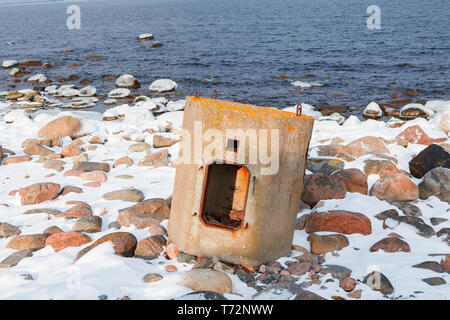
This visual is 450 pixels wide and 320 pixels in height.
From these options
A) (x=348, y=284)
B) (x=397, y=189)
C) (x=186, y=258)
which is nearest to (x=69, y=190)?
(x=186, y=258)

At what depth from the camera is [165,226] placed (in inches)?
170

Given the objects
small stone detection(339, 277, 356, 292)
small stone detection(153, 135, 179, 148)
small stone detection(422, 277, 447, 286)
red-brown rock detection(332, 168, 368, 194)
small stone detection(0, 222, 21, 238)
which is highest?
red-brown rock detection(332, 168, 368, 194)

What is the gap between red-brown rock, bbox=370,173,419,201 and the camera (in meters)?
4.98

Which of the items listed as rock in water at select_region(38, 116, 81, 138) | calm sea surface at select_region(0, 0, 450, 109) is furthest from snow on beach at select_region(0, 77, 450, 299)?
calm sea surface at select_region(0, 0, 450, 109)

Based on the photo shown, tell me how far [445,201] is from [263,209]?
8.98 ft

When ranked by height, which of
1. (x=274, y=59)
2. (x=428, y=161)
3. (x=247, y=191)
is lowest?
(x=428, y=161)

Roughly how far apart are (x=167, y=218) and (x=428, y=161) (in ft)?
11.7

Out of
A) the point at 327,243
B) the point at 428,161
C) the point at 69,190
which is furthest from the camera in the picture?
the point at 428,161

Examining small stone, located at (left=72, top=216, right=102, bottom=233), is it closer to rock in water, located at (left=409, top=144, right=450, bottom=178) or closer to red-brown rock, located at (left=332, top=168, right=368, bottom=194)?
red-brown rock, located at (left=332, top=168, right=368, bottom=194)

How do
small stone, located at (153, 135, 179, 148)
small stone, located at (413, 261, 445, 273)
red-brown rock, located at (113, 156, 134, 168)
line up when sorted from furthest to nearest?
small stone, located at (153, 135, 179, 148), red-brown rock, located at (113, 156, 134, 168), small stone, located at (413, 261, 445, 273)

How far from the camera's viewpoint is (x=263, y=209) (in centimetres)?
339

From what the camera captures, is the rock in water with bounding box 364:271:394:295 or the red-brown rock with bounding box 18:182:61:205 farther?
the red-brown rock with bounding box 18:182:61:205

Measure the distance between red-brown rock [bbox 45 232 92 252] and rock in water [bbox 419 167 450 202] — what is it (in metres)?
3.86

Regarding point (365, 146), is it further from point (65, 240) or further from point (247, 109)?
point (65, 240)
